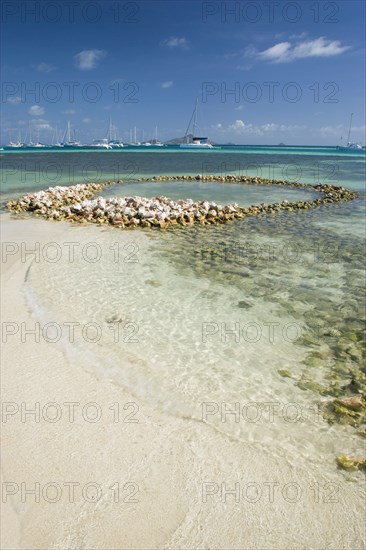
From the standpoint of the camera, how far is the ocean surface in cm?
473

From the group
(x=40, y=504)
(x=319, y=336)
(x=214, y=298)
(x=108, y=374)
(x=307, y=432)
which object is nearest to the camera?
(x=40, y=504)

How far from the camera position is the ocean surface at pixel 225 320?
15.5 ft

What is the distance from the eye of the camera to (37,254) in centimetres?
1087

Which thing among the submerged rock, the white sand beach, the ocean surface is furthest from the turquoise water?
the white sand beach

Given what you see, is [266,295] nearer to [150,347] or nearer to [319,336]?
[319,336]

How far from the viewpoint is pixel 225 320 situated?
707 centimetres

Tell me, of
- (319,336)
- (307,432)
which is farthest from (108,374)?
(319,336)

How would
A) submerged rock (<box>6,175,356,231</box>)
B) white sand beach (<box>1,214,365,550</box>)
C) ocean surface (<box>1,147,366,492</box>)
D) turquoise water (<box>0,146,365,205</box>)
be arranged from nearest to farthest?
white sand beach (<box>1,214,365,550</box>) < ocean surface (<box>1,147,366,492</box>) < submerged rock (<box>6,175,356,231</box>) < turquoise water (<box>0,146,365,205</box>)

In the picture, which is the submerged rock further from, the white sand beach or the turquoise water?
the white sand beach

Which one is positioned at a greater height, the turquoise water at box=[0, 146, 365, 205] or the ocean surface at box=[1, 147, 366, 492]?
the turquoise water at box=[0, 146, 365, 205]

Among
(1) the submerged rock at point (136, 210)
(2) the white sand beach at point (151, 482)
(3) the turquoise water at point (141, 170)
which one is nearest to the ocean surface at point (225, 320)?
(2) the white sand beach at point (151, 482)

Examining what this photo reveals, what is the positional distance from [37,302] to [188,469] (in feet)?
16.8

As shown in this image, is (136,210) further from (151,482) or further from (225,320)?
(151,482)

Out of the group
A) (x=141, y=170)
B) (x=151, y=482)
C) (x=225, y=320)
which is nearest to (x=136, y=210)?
(x=225, y=320)
